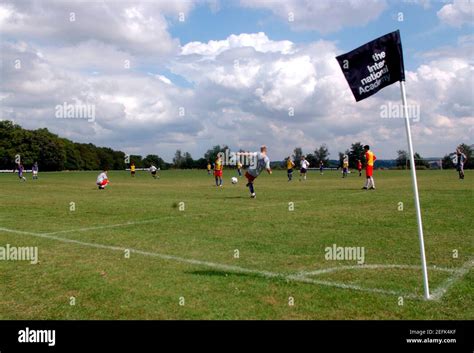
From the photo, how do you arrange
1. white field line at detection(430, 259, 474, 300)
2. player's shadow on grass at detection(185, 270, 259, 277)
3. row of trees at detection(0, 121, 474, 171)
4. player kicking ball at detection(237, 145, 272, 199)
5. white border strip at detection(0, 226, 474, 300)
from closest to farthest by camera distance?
white field line at detection(430, 259, 474, 300) < white border strip at detection(0, 226, 474, 300) < player's shadow on grass at detection(185, 270, 259, 277) < player kicking ball at detection(237, 145, 272, 199) < row of trees at detection(0, 121, 474, 171)

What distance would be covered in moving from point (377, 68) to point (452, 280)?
3.45 metres

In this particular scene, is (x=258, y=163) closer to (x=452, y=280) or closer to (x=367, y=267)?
(x=367, y=267)

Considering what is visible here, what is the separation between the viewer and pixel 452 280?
264 inches

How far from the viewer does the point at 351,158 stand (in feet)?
388

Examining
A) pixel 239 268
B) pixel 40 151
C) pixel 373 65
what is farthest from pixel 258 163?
pixel 40 151

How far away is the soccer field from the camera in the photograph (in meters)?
5.65

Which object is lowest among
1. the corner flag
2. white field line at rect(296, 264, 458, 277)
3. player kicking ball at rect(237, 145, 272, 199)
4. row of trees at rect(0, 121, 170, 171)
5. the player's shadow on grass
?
white field line at rect(296, 264, 458, 277)

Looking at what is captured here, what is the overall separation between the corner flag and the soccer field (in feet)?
3.83

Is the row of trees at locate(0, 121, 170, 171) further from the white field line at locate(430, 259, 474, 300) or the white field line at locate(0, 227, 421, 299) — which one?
the white field line at locate(430, 259, 474, 300)

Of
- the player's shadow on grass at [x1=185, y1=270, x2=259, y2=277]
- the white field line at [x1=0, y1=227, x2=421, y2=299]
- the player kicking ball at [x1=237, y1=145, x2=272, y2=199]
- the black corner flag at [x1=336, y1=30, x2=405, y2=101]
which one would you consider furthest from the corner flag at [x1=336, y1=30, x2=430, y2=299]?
the player kicking ball at [x1=237, y1=145, x2=272, y2=199]

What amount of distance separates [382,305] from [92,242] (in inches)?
278

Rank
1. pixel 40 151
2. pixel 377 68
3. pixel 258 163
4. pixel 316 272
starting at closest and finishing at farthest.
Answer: pixel 377 68 < pixel 316 272 < pixel 258 163 < pixel 40 151
